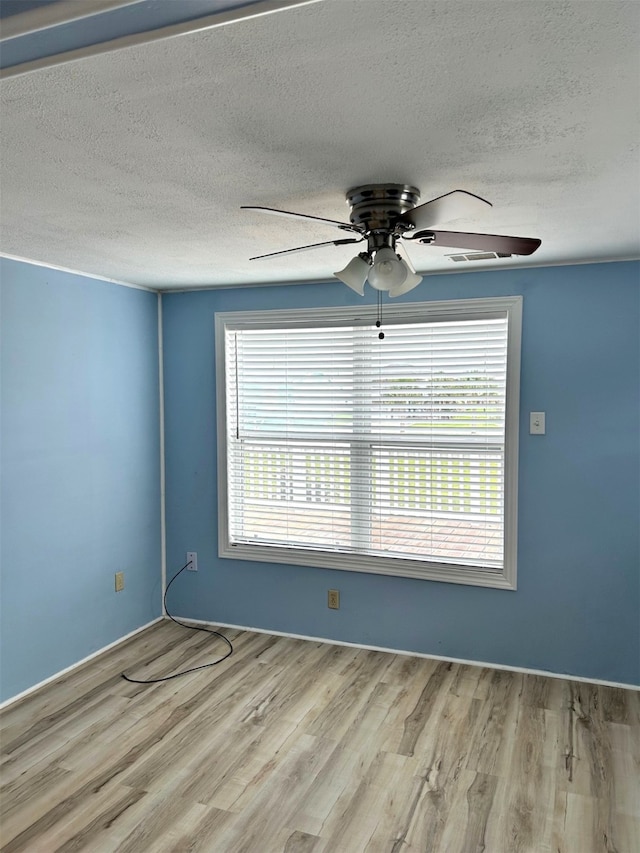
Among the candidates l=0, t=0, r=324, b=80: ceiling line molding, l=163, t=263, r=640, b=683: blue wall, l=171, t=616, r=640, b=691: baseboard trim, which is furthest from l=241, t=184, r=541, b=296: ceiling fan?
l=171, t=616, r=640, b=691: baseboard trim

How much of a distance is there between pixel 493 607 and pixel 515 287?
1.78 metres

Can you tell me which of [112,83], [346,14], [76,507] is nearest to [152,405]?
[76,507]

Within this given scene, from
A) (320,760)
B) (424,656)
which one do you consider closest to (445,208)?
(320,760)

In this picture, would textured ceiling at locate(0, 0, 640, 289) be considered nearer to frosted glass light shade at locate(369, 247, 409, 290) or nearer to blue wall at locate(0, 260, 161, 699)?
frosted glass light shade at locate(369, 247, 409, 290)

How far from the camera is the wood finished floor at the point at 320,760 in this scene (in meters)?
2.24

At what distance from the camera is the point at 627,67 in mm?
1296

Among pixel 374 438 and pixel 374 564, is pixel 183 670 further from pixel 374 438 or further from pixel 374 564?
pixel 374 438

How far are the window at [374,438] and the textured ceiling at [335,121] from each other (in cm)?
107

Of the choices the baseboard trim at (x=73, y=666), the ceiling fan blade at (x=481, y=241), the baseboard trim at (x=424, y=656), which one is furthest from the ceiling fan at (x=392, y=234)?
the baseboard trim at (x=73, y=666)

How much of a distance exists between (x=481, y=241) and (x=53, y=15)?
154cm

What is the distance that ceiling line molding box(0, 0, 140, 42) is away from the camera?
78 cm

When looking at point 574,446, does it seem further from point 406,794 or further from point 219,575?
point 219,575

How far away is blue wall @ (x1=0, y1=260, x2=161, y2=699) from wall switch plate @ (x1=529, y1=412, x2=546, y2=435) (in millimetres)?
2405

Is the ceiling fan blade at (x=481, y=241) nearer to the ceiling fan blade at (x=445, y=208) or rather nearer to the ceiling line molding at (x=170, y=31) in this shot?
the ceiling fan blade at (x=445, y=208)
